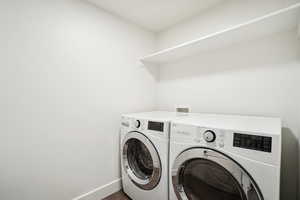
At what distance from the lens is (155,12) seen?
5.08 ft

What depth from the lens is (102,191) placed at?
1.46 meters

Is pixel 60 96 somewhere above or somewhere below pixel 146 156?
Result: above

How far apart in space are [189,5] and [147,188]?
188 cm

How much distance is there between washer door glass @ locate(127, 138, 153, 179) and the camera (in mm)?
1356

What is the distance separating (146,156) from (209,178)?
2.07ft

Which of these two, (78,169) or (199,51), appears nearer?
(78,169)

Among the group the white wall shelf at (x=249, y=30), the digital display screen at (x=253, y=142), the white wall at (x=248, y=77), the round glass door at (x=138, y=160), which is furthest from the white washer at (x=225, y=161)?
the white wall shelf at (x=249, y=30)

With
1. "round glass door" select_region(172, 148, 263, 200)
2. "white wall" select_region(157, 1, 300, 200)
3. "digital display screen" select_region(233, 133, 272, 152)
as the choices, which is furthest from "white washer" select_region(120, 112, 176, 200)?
"white wall" select_region(157, 1, 300, 200)

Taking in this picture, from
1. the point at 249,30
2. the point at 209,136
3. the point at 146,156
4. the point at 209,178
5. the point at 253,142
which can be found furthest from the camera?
the point at 146,156

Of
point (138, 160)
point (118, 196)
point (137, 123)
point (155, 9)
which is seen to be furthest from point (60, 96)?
point (155, 9)

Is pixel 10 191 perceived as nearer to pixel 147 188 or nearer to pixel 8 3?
pixel 147 188

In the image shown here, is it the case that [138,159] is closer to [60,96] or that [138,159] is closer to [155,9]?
[60,96]

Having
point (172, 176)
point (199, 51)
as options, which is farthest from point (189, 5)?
point (172, 176)

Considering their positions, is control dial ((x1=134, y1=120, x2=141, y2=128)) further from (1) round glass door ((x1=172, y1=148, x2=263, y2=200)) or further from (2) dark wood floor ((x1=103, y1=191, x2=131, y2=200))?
(2) dark wood floor ((x1=103, y1=191, x2=131, y2=200))
